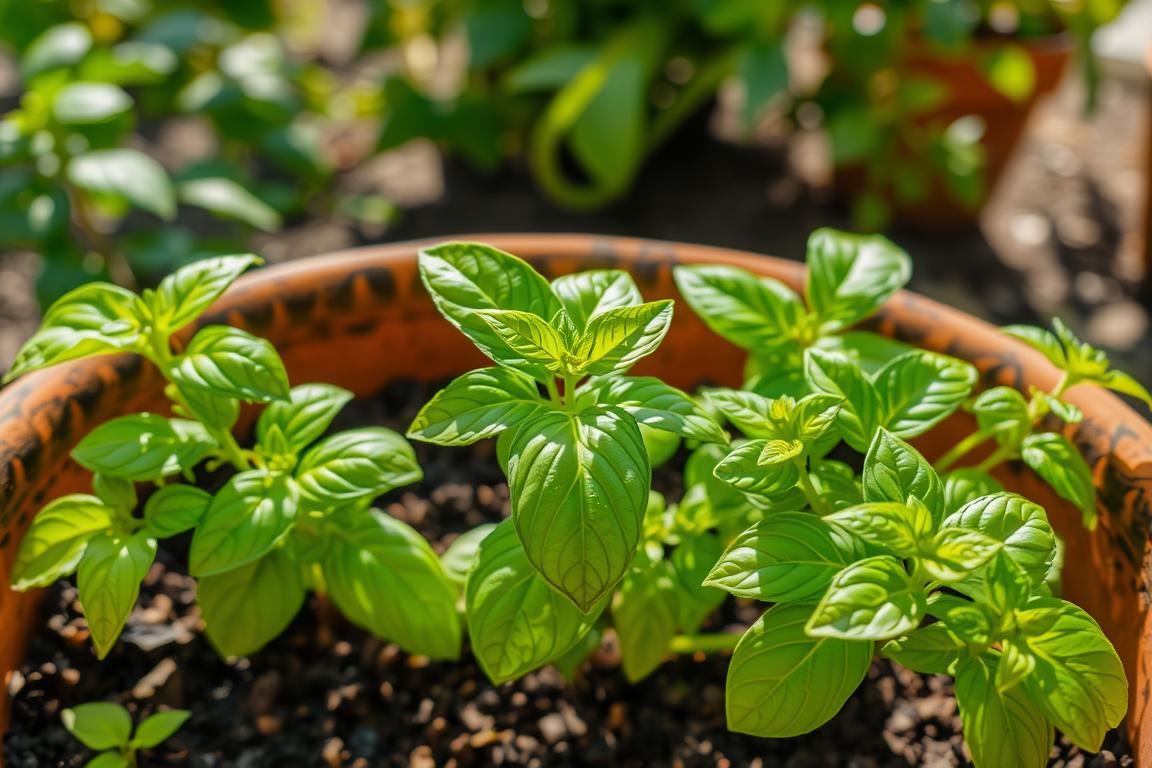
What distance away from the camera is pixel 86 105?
141 cm

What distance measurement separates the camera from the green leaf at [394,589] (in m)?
0.86

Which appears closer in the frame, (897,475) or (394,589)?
(897,475)

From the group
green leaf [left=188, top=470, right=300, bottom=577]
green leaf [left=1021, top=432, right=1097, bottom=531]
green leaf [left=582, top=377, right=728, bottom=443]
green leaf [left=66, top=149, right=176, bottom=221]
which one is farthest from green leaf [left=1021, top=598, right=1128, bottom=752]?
green leaf [left=66, top=149, right=176, bottom=221]

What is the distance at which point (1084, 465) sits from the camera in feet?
2.70

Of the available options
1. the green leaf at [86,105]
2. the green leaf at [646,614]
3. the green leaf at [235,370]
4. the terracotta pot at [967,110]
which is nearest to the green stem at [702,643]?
the green leaf at [646,614]

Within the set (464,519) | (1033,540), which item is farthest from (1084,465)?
(464,519)

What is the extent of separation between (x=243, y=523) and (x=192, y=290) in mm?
200

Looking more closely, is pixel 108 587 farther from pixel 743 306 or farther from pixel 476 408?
pixel 743 306

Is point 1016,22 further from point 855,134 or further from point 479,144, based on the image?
point 479,144

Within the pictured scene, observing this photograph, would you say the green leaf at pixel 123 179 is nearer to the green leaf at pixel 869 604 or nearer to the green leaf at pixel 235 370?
the green leaf at pixel 235 370

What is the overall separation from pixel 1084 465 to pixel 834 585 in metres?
0.30

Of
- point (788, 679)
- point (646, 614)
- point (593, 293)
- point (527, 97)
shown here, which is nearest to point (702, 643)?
point (646, 614)

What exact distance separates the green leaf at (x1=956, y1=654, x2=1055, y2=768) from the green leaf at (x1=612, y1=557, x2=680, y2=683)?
24 cm

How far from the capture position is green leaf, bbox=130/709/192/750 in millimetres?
835
